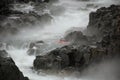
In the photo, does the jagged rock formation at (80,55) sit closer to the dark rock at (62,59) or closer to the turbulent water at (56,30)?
the dark rock at (62,59)

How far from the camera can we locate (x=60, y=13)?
3981 cm

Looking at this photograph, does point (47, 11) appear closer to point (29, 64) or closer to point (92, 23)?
point (92, 23)

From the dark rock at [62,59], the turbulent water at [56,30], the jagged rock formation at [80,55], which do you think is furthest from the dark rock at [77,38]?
the dark rock at [62,59]

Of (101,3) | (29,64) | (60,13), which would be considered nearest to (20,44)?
(29,64)

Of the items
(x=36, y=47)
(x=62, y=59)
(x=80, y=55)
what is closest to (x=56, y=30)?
(x=36, y=47)

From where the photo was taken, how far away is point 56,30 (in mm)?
34781

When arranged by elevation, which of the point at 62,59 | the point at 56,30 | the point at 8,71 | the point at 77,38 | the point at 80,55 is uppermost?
the point at 8,71

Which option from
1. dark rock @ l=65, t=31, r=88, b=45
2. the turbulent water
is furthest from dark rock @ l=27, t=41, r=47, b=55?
dark rock @ l=65, t=31, r=88, b=45

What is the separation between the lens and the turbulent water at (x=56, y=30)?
23263 mm

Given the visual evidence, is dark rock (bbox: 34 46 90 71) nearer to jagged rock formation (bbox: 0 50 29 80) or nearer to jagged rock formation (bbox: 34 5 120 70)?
jagged rock formation (bbox: 34 5 120 70)

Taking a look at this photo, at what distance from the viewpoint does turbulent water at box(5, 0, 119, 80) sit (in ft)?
76.3

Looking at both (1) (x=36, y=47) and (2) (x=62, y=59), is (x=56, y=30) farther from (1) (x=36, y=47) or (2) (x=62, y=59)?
(2) (x=62, y=59)

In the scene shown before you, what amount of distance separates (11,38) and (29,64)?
7.54 metres

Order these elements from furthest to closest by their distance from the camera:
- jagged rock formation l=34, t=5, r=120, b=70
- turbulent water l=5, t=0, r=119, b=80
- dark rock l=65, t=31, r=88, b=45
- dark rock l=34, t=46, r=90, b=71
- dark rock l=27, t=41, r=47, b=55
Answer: dark rock l=27, t=41, r=47, b=55
dark rock l=65, t=31, r=88, b=45
turbulent water l=5, t=0, r=119, b=80
jagged rock formation l=34, t=5, r=120, b=70
dark rock l=34, t=46, r=90, b=71
